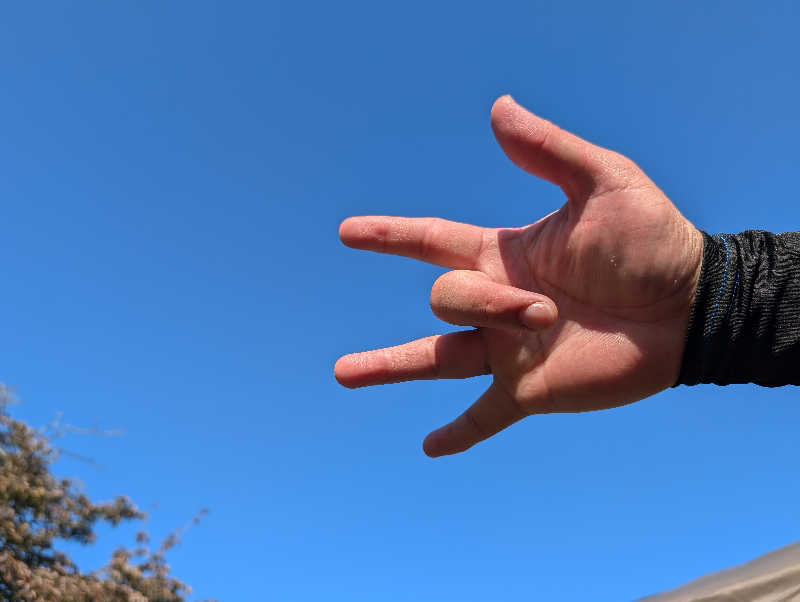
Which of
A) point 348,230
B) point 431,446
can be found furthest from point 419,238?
point 431,446

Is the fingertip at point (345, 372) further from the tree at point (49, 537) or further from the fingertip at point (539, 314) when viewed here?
the tree at point (49, 537)

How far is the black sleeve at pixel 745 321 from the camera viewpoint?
6.39ft

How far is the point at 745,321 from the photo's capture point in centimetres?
195

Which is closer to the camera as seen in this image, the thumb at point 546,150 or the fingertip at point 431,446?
the thumb at point 546,150

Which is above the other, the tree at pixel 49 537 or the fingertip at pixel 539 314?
the tree at pixel 49 537

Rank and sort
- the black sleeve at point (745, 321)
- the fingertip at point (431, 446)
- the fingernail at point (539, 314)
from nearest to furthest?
1. the fingernail at point (539, 314)
2. the black sleeve at point (745, 321)
3. the fingertip at point (431, 446)

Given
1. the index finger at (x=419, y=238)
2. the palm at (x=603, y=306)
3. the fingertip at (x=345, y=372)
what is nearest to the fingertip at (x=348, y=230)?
the index finger at (x=419, y=238)

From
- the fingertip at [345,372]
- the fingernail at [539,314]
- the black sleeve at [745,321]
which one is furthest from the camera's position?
the fingertip at [345,372]

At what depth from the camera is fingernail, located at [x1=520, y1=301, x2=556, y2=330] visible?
1732 millimetres

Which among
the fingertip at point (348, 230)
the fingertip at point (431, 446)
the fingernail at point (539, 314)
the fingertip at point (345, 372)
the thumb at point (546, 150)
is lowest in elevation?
the fingertip at point (431, 446)

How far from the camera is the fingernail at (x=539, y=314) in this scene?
5.68 ft

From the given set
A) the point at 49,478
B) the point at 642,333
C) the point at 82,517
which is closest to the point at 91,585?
the point at 82,517

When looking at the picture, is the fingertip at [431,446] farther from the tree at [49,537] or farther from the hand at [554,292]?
the tree at [49,537]

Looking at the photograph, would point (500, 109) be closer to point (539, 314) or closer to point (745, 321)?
point (539, 314)
